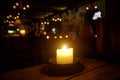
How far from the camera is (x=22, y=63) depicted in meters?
2.29

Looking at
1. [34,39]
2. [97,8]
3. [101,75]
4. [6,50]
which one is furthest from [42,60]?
[97,8]

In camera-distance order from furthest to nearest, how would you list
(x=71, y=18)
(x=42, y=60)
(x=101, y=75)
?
1. (x=71, y=18)
2. (x=42, y=60)
3. (x=101, y=75)

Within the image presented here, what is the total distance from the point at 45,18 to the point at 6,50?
11262 mm

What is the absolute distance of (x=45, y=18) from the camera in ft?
43.6

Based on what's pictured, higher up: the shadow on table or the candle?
the candle

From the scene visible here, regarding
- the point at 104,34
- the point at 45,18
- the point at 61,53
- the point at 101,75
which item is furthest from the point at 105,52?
the point at 45,18

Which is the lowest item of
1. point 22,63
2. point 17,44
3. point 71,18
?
point 22,63

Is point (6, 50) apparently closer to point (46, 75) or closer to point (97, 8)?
point (46, 75)

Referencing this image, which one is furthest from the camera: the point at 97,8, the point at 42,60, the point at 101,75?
the point at 97,8

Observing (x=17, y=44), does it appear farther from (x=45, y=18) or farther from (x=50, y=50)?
(x=45, y=18)

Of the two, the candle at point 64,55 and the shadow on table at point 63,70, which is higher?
the candle at point 64,55

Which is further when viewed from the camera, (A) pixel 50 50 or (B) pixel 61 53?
(A) pixel 50 50

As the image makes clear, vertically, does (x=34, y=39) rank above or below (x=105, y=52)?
above

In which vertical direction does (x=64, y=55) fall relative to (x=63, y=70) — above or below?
above
